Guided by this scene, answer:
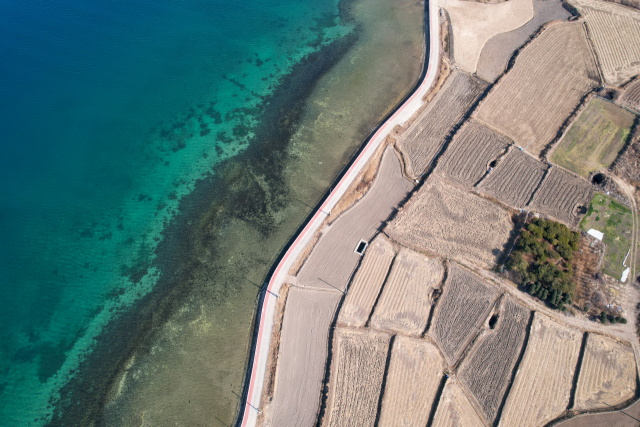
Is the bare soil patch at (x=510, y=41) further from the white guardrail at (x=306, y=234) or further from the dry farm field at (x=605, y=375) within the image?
the dry farm field at (x=605, y=375)

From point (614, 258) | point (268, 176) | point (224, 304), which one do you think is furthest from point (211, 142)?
point (614, 258)

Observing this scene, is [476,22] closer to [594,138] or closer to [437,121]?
[437,121]

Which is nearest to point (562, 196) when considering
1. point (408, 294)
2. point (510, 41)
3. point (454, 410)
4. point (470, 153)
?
point (470, 153)

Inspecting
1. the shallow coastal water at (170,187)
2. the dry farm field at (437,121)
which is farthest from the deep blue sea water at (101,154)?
the dry farm field at (437,121)

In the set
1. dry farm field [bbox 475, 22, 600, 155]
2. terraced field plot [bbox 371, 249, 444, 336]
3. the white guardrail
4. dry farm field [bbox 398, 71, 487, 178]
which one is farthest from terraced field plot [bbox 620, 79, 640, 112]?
terraced field plot [bbox 371, 249, 444, 336]

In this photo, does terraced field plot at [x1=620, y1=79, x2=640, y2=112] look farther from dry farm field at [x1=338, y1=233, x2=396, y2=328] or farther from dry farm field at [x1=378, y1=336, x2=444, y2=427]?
dry farm field at [x1=378, y1=336, x2=444, y2=427]
